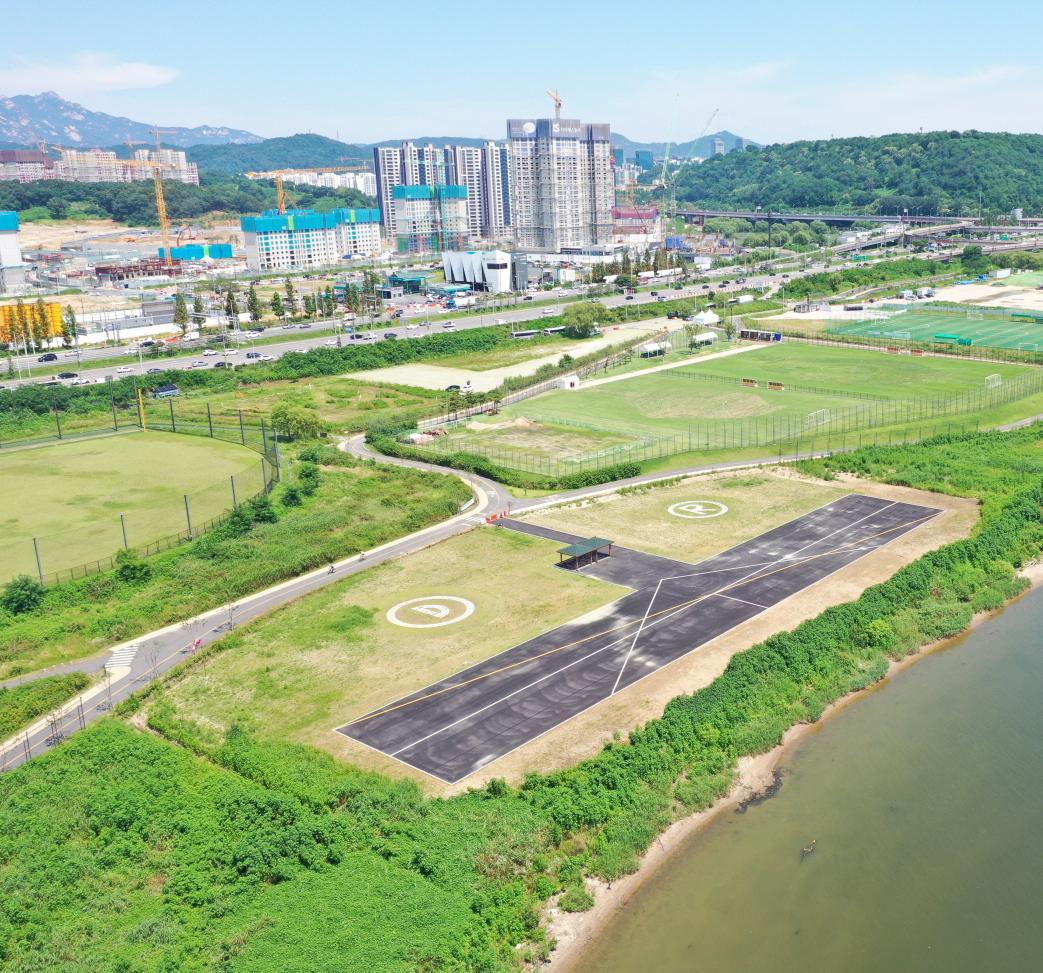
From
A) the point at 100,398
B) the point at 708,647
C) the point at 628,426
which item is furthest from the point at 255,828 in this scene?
the point at 100,398

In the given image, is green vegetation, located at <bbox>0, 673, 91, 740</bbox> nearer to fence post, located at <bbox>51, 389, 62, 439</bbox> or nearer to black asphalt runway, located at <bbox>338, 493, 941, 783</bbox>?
black asphalt runway, located at <bbox>338, 493, 941, 783</bbox>

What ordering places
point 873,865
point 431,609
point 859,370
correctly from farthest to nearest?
1. point 859,370
2. point 431,609
3. point 873,865

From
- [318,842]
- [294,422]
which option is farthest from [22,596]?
[294,422]

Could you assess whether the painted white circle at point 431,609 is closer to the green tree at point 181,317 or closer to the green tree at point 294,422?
the green tree at point 294,422

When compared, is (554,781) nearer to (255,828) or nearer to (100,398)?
(255,828)

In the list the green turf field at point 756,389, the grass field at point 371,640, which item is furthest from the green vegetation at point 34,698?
the green turf field at point 756,389

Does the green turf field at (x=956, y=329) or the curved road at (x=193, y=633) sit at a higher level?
the green turf field at (x=956, y=329)

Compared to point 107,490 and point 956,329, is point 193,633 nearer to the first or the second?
point 107,490
